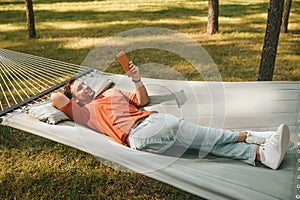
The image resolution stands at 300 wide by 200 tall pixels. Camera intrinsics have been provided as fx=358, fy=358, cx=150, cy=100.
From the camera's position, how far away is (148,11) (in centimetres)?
652

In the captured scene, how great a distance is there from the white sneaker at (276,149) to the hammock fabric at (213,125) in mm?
36

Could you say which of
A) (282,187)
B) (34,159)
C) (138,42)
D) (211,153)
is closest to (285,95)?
(211,153)

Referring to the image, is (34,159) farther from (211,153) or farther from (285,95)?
(285,95)

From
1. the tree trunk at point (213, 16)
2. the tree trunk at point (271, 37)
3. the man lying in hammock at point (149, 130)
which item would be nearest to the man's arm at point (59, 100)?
the man lying in hammock at point (149, 130)

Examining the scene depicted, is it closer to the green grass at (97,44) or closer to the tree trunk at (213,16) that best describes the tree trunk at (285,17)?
the green grass at (97,44)

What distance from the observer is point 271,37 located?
8.85ft

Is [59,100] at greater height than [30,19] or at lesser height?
lesser

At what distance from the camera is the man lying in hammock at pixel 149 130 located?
1.55 meters

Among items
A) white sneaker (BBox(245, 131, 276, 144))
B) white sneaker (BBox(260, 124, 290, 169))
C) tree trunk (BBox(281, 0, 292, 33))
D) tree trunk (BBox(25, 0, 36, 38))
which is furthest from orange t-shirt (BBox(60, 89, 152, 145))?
tree trunk (BBox(281, 0, 292, 33))

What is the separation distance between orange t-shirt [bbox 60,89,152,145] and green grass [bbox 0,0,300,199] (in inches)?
14.3

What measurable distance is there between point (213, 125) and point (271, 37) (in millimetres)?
1124

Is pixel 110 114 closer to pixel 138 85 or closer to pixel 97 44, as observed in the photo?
pixel 138 85

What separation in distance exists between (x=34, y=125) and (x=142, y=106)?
2.16ft

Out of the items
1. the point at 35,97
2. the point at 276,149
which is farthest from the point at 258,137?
the point at 35,97
